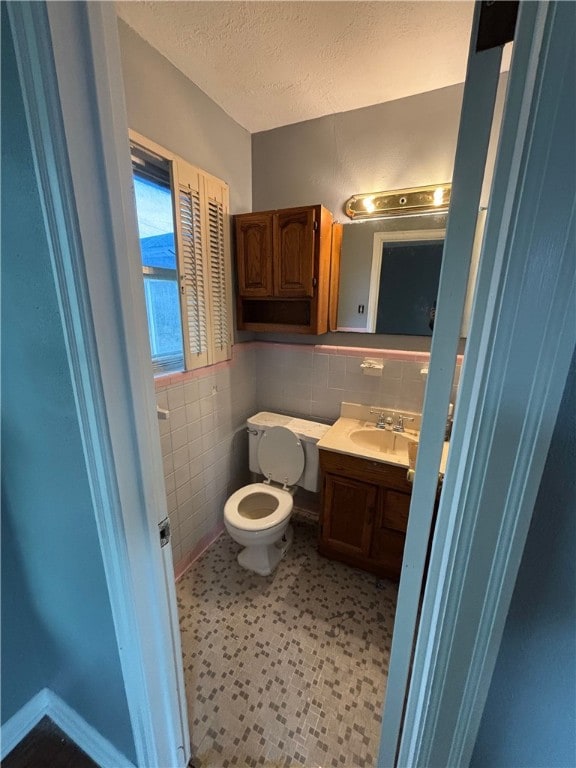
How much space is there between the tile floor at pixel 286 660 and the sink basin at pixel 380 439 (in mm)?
735

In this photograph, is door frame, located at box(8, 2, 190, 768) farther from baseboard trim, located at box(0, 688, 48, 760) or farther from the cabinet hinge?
baseboard trim, located at box(0, 688, 48, 760)

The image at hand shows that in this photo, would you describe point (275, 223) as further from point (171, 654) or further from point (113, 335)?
point (171, 654)

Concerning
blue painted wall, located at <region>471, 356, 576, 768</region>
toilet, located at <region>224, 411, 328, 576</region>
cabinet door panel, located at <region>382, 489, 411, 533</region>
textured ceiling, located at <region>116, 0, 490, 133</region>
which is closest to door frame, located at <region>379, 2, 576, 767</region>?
blue painted wall, located at <region>471, 356, 576, 768</region>

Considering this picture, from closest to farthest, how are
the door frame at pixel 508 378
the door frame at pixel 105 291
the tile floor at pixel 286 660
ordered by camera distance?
the door frame at pixel 508 378 < the door frame at pixel 105 291 < the tile floor at pixel 286 660

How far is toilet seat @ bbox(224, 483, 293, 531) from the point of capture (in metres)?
1.65

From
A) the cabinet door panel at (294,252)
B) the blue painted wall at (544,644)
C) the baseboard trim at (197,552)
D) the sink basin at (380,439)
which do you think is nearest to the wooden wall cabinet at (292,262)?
the cabinet door panel at (294,252)

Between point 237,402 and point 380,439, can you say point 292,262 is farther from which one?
point 380,439

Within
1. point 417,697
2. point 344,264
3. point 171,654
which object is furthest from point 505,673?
point 344,264

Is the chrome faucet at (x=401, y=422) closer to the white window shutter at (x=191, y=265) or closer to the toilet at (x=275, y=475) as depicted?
the toilet at (x=275, y=475)

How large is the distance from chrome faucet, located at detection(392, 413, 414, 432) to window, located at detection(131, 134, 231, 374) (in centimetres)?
112

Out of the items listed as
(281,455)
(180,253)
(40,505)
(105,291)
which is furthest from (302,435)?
(105,291)

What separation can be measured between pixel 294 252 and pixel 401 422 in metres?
1.14

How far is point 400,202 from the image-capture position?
163cm

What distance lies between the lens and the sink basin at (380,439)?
1747 mm
